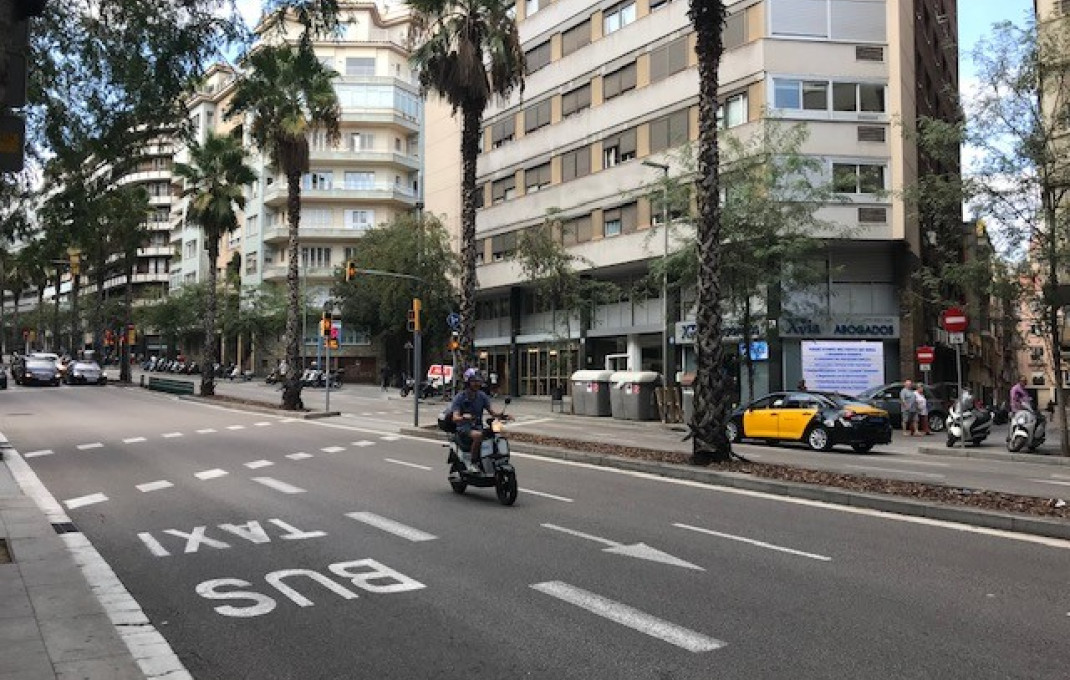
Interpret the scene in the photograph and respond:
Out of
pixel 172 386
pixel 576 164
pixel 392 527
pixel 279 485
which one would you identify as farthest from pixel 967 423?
pixel 172 386

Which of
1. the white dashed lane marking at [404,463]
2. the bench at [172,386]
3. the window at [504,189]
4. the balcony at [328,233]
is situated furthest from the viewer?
the balcony at [328,233]

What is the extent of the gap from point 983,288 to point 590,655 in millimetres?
18169

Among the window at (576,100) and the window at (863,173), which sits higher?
the window at (576,100)

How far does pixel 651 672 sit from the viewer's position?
15.5ft

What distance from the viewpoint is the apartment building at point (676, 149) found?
111ft

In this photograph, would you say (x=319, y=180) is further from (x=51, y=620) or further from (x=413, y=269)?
(x=51, y=620)

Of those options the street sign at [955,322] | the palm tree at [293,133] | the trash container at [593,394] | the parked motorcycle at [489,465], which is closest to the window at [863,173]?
the street sign at [955,322]

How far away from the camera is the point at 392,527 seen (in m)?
9.18

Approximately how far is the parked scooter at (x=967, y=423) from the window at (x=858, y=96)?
1534 cm

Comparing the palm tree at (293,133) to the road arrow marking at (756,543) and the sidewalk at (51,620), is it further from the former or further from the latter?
the road arrow marking at (756,543)

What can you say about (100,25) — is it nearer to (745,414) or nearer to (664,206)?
(745,414)

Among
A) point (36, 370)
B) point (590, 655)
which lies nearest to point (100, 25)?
point (590, 655)

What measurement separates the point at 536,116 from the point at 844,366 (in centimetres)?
2191

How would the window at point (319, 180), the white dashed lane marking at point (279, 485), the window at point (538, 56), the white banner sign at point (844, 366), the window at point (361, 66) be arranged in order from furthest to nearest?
the window at point (361, 66), the window at point (319, 180), the window at point (538, 56), the white banner sign at point (844, 366), the white dashed lane marking at point (279, 485)
